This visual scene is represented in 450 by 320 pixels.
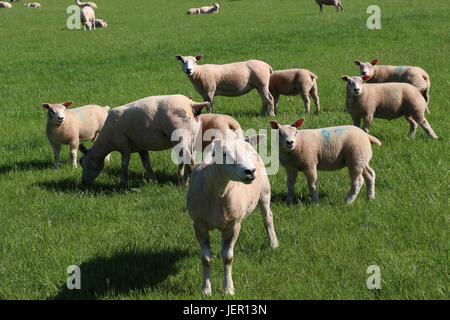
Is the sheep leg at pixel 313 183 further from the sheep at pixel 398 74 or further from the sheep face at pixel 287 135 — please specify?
the sheep at pixel 398 74

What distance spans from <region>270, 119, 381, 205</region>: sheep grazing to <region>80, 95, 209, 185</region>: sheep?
1683 mm

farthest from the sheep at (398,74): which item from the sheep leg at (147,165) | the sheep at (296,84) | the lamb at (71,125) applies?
the lamb at (71,125)

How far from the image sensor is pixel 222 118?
7.86 m

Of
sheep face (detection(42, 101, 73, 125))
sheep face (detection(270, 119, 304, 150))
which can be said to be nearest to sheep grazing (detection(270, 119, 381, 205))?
sheep face (detection(270, 119, 304, 150))

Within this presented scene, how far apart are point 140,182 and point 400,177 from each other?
408cm

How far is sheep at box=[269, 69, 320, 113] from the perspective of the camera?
11820 mm

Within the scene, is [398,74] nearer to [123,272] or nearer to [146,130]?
[146,130]

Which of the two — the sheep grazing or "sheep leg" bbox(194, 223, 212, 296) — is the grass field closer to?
"sheep leg" bbox(194, 223, 212, 296)

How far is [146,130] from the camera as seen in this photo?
303 inches

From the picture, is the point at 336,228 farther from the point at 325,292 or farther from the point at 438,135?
the point at 438,135

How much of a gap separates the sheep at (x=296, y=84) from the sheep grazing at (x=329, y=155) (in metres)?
5.26

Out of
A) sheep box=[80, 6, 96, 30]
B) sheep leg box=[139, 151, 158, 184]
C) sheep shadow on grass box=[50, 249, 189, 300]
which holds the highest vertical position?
sheep box=[80, 6, 96, 30]

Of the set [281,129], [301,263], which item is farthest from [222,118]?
[301,263]

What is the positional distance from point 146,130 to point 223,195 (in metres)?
3.78
